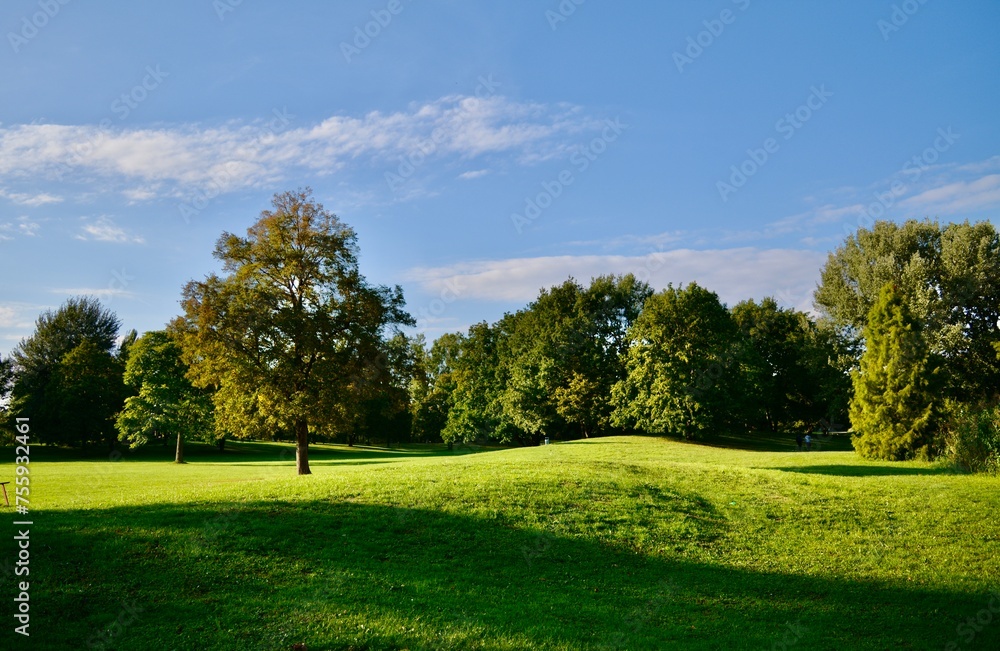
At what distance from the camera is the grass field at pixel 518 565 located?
9.36 meters

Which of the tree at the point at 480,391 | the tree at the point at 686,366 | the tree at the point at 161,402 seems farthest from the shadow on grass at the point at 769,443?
the tree at the point at 161,402

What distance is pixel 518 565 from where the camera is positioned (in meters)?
12.8

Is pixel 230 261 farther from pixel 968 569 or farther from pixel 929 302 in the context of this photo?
pixel 929 302

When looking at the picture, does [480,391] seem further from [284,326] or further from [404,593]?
[404,593]

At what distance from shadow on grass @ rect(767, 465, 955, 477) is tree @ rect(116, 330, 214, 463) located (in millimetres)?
44513

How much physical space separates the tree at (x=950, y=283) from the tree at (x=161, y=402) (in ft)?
187

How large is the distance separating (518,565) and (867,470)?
22030 millimetres

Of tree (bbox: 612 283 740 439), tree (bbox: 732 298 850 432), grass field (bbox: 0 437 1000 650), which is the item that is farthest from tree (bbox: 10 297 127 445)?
tree (bbox: 732 298 850 432)

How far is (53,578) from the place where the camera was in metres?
10.4

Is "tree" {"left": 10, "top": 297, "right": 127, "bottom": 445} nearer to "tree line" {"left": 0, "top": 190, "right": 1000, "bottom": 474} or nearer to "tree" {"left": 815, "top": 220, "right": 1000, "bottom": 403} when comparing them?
"tree line" {"left": 0, "top": 190, "right": 1000, "bottom": 474}

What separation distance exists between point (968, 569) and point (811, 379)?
5923 cm

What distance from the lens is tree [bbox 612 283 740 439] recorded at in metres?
49.1

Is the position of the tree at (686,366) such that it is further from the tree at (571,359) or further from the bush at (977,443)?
the bush at (977,443)

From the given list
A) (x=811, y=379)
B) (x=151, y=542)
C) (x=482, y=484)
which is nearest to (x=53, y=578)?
(x=151, y=542)
